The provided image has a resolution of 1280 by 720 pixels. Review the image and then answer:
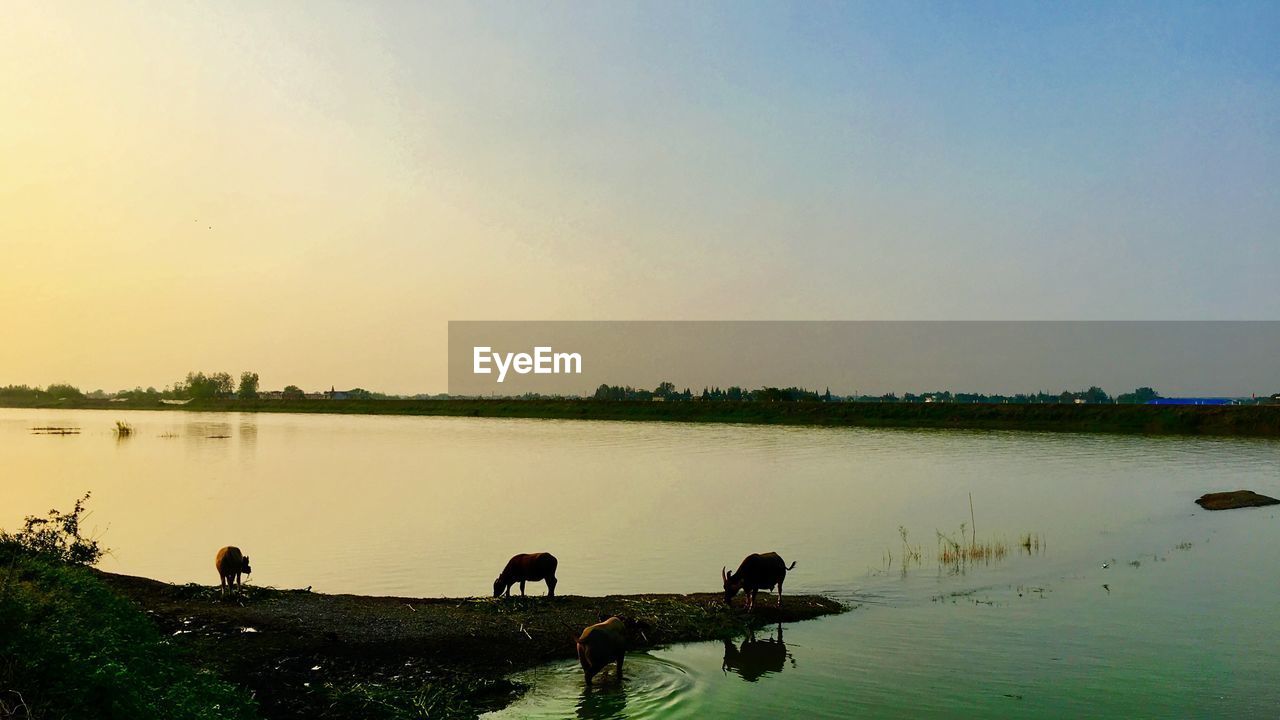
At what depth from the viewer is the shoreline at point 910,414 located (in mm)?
89062

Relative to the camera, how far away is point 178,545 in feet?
85.1

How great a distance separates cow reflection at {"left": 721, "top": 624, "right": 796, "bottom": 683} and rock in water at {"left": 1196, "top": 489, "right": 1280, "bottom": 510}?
2768 centimetres

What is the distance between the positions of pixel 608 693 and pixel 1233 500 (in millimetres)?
33394

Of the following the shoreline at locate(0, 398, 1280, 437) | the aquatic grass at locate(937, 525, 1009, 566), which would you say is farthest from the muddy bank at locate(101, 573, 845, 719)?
the shoreline at locate(0, 398, 1280, 437)

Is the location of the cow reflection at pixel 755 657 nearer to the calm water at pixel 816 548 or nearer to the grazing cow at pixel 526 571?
the calm water at pixel 816 548

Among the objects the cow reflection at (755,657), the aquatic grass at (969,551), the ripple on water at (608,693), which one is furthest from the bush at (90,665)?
the aquatic grass at (969,551)

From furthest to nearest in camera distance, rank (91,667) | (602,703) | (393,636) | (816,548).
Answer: (816,548), (393,636), (602,703), (91,667)

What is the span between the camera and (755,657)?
14922mm

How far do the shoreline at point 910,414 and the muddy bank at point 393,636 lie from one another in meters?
86.3

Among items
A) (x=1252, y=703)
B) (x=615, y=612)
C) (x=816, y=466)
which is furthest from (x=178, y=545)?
(x=816, y=466)

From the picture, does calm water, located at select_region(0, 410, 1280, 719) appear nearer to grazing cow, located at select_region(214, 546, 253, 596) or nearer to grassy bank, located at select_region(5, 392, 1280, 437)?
grazing cow, located at select_region(214, 546, 253, 596)

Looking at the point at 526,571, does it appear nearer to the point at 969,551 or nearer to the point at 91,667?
the point at 91,667

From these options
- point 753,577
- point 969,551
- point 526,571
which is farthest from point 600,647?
point 969,551

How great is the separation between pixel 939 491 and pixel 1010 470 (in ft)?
40.3
